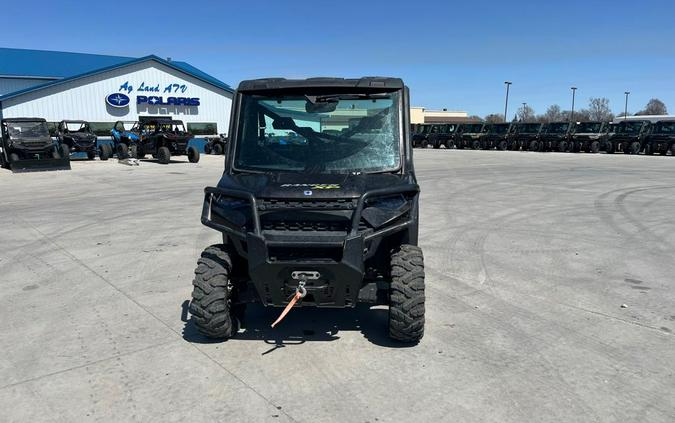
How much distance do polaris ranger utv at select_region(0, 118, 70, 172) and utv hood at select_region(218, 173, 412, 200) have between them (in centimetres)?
2079

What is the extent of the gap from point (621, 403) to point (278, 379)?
2.24 m

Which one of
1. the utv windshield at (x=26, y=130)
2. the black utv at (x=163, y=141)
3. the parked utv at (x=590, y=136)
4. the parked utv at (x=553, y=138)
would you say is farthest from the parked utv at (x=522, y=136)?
the utv windshield at (x=26, y=130)

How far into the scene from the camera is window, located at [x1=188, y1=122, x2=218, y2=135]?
3706cm

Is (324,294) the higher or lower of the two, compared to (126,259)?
higher

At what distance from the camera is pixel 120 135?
87.7ft

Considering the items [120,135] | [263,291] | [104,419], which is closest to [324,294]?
[263,291]

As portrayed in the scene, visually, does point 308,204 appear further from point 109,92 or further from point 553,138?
point 553,138

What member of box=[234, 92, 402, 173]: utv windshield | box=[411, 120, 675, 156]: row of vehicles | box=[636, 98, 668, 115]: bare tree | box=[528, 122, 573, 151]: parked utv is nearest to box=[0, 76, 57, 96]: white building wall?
box=[411, 120, 675, 156]: row of vehicles

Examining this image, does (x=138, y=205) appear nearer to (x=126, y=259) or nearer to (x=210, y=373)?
(x=126, y=259)

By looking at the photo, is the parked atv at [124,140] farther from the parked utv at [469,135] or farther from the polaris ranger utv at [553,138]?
the polaris ranger utv at [553,138]

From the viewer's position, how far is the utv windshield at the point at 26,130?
22125mm

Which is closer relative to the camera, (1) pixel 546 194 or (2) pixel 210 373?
(2) pixel 210 373

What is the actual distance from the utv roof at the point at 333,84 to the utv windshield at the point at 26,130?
22000mm

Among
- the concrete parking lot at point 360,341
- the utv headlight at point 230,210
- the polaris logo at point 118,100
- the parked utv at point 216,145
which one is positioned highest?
the polaris logo at point 118,100
